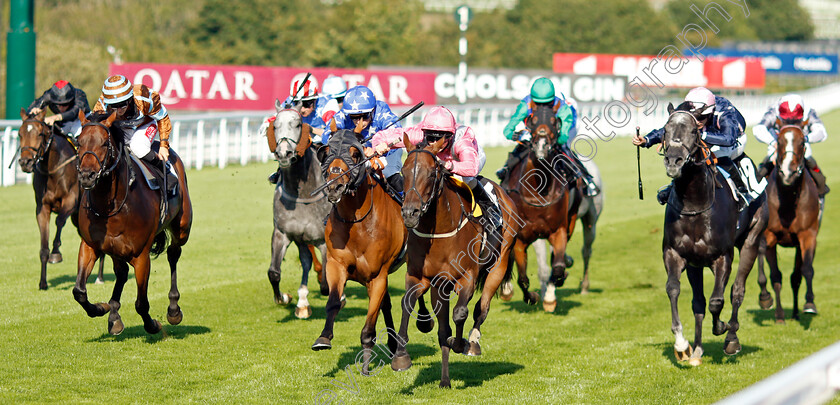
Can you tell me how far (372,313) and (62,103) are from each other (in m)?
5.49

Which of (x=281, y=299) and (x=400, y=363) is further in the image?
(x=281, y=299)

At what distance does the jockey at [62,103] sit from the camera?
10641mm

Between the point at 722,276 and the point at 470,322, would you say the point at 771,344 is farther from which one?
the point at 470,322

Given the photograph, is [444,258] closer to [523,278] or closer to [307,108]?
[523,278]

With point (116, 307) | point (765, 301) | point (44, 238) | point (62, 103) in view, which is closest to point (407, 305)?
point (116, 307)

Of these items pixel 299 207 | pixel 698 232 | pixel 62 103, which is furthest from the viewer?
pixel 62 103

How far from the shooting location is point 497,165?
22.1 m

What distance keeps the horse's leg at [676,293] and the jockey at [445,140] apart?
1.73 meters

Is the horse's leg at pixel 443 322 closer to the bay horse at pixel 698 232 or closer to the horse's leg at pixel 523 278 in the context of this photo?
the bay horse at pixel 698 232

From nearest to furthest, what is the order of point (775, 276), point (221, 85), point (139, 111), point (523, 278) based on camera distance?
point (139, 111), point (523, 278), point (775, 276), point (221, 85)

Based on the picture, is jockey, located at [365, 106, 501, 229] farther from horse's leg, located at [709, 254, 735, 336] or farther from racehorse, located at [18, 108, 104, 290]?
racehorse, located at [18, 108, 104, 290]

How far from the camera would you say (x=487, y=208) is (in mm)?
7387

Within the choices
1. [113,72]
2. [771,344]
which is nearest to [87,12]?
[113,72]

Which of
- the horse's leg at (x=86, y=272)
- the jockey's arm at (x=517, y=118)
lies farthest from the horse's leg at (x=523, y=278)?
the horse's leg at (x=86, y=272)
